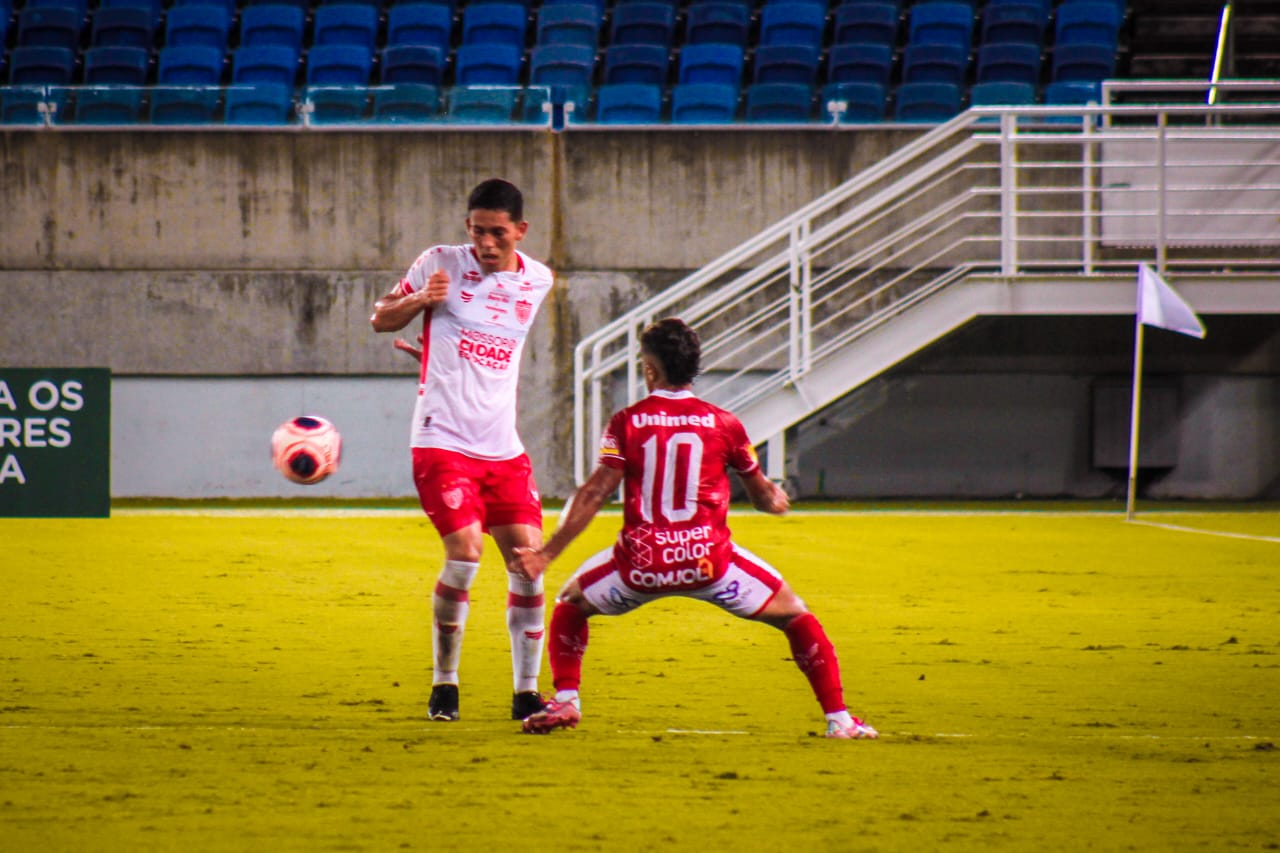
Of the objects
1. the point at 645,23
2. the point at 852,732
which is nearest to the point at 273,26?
the point at 645,23

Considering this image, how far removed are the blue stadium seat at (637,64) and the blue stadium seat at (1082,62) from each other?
5184 mm

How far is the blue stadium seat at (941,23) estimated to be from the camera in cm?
2249

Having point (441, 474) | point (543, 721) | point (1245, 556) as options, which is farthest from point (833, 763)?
point (1245, 556)

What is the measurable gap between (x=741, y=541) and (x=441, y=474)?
8.65 m

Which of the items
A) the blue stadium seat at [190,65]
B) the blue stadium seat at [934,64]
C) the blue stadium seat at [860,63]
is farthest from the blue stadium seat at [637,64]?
the blue stadium seat at [190,65]

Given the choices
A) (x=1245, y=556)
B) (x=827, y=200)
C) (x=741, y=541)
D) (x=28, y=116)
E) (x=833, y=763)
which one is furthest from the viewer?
(x=28, y=116)

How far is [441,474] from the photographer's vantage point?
20.5ft

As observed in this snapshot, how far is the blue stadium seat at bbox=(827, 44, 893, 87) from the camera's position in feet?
72.1


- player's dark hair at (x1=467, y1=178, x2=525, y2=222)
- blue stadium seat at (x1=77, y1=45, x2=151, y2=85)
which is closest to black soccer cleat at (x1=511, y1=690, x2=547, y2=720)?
player's dark hair at (x1=467, y1=178, x2=525, y2=222)

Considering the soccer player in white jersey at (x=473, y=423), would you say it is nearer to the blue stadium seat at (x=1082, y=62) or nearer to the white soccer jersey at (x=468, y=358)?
the white soccer jersey at (x=468, y=358)

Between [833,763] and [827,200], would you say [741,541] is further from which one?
[833,763]

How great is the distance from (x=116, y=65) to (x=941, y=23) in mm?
11156

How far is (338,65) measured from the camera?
74.2 feet

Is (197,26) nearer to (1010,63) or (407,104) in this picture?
(407,104)
